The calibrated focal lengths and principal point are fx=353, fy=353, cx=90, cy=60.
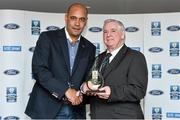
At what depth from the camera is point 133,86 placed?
77.9 inches

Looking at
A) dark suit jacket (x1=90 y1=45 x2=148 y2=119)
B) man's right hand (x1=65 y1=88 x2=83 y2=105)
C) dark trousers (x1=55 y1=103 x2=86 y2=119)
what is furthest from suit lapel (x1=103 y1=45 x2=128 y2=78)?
dark trousers (x1=55 y1=103 x2=86 y2=119)

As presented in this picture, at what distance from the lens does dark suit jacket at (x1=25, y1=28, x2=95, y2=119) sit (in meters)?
2.17

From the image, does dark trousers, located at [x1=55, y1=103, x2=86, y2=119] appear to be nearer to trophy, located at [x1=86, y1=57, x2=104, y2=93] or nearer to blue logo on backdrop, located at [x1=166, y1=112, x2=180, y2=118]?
trophy, located at [x1=86, y1=57, x2=104, y2=93]

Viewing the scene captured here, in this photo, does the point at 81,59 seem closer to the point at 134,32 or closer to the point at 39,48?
the point at 39,48

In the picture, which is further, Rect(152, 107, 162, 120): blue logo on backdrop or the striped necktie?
Rect(152, 107, 162, 120): blue logo on backdrop

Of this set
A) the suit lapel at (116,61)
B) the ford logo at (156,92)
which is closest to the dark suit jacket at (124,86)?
the suit lapel at (116,61)

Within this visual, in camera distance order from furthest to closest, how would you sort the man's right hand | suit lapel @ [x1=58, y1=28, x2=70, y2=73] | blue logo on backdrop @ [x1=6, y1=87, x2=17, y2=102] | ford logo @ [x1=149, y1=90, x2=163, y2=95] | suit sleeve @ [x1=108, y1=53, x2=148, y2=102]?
1. ford logo @ [x1=149, y1=90, x2=163, y2=95]
2. blue logo on backdrop @ [x1=6, y1=87, x2=17, y2=102]
3. suit lapel @ [x1=58, y1=28, x2=70, y2=73]
4. the man's right hand
5. suit sleeve @ [x1=108, y1=53, x2=148, y2=102]

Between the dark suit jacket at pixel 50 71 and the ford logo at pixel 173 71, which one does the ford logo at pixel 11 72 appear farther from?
the ford logo at pixel 173 71

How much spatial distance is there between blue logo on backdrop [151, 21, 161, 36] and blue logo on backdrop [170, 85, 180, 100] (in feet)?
1.61

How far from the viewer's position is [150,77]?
3.17 m

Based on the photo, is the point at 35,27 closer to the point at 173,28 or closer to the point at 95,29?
the point at 95,29

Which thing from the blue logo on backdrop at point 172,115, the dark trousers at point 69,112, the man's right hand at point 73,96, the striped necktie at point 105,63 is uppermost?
the striped necktie at point 105,63

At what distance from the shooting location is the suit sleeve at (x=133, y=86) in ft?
6.44

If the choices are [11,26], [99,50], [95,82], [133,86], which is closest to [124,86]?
[133,86]
